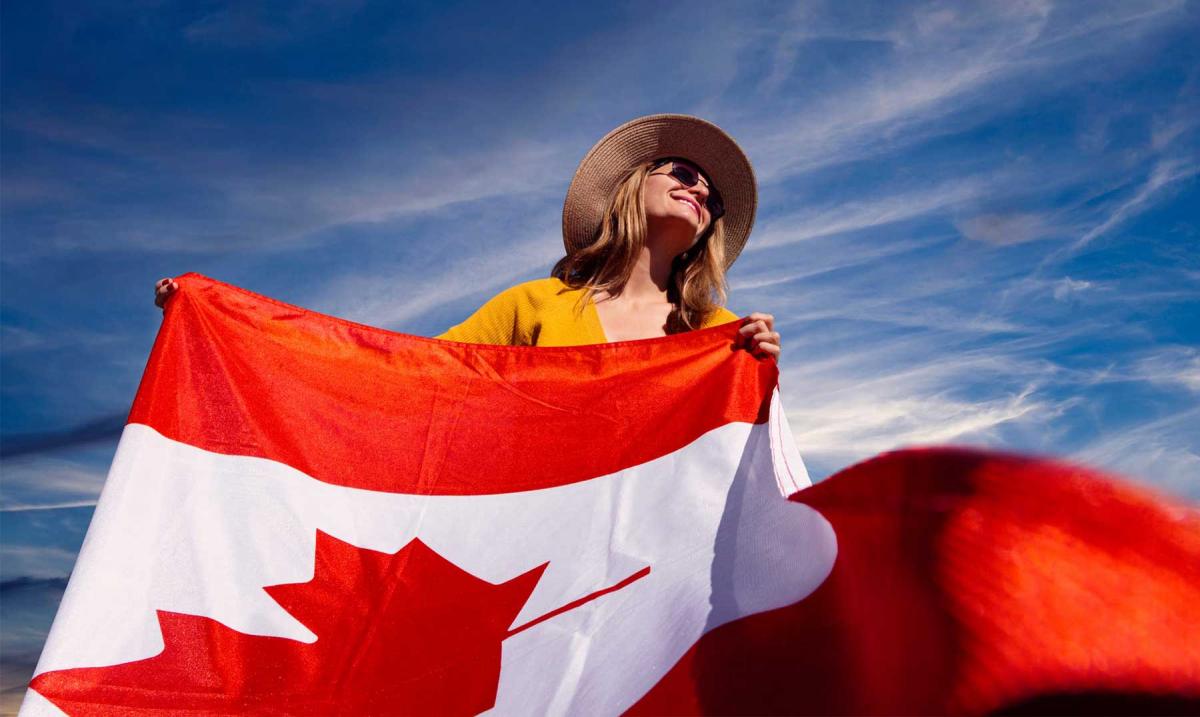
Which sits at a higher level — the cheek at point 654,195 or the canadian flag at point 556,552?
the cheek at point 654,195

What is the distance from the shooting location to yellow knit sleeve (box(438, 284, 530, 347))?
13.4 ft

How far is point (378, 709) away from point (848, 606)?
1.41m

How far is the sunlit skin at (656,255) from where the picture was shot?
166 inches

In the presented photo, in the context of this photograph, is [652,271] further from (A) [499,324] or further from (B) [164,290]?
(B) [164,290]

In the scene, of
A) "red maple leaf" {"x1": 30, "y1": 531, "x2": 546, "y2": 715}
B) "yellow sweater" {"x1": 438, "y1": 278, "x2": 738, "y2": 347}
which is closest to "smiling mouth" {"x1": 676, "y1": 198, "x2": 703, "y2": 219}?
"yellow sweater" {"x1": 438, "y1": 278, "x2": 738, "y2": 347}

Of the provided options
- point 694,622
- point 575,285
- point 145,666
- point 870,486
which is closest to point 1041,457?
point 870,486

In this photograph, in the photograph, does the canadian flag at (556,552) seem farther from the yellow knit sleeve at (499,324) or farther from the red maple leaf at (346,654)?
the yellow knit sleeve at (499,324)

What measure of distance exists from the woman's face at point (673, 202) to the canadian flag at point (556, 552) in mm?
1155

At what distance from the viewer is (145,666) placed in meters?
2.50

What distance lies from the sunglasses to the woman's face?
0.02 meters

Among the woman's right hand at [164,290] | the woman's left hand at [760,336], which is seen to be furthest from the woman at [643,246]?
the woman's right hand at [164,290]

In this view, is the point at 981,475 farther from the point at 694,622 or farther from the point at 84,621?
the point at 84,621

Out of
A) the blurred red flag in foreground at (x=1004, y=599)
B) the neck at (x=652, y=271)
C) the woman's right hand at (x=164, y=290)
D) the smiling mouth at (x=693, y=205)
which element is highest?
the smiling mouth at (x=693, y=205)

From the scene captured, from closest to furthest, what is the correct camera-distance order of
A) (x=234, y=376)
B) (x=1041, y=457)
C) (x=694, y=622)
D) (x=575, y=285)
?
(x=1041, y=457), (x=694, y=622), (x=234, y=376), (x=575, y=285)
